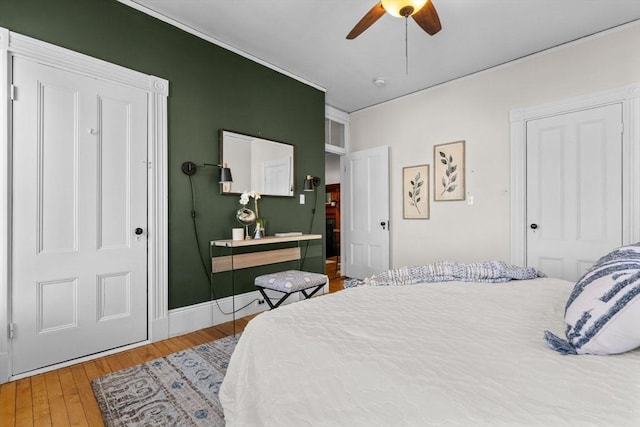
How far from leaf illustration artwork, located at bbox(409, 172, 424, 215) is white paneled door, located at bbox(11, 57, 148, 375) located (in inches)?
125

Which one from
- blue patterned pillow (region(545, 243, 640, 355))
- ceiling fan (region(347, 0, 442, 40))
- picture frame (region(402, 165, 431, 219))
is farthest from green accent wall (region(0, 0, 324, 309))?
blue patterned pillow (region(545, 243, 640, 355))

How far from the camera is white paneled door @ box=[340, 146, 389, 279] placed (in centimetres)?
448

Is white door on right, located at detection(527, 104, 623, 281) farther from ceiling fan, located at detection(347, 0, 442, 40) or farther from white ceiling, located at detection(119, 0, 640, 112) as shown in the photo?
ceiling fan, located at detection(347, 0, 442, 40)

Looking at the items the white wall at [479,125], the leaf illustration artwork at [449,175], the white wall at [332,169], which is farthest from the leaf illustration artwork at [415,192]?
the white wall at [332,169]

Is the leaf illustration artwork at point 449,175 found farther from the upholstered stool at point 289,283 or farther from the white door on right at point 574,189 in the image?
the upholstered stool at point 289,283

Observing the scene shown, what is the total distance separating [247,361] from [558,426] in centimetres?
91

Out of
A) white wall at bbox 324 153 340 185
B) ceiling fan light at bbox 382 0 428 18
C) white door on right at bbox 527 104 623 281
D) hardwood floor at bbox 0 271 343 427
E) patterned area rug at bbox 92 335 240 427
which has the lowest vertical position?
hardwood floor at bbox 0 271 343 427

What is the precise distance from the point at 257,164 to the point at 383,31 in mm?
1769

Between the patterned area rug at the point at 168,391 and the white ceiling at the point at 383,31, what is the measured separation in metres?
2.73

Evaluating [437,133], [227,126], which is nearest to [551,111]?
[437,133]

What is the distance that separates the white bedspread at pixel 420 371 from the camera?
26.4 inches

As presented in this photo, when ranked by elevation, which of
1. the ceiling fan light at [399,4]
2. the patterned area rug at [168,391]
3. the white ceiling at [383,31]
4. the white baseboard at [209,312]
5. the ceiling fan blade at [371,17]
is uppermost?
the white ceiling at [383,31]

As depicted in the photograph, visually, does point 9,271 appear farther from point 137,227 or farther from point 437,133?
point 437,133

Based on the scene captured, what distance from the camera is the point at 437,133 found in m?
4.02
